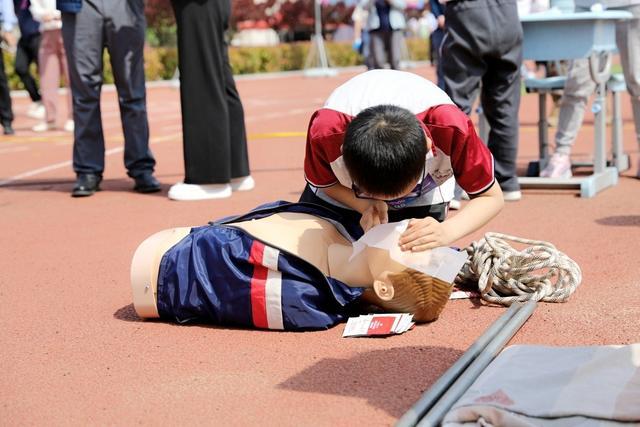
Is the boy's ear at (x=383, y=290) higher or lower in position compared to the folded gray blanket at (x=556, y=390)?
higher

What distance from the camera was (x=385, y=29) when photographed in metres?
13.5

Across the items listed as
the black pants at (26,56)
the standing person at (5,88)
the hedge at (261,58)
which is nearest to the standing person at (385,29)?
the standing person at (5,88)

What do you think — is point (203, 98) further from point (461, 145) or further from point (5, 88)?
point (5, 88)

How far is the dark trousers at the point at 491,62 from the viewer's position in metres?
6.43

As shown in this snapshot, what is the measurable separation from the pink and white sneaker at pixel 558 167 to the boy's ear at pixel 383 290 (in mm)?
4025

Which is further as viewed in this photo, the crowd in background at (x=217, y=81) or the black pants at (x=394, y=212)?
the crowd in background at (x=217, y=81)

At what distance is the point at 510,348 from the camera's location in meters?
3.44

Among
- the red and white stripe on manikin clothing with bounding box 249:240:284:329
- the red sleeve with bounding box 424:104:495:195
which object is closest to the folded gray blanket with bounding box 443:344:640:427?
the red sleeve with bounding box 424:104:495:195

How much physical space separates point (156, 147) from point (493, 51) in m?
5.44

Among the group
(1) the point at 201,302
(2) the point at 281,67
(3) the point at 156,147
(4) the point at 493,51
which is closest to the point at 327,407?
(1) the point at 201,302

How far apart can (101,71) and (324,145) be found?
4.06 meters

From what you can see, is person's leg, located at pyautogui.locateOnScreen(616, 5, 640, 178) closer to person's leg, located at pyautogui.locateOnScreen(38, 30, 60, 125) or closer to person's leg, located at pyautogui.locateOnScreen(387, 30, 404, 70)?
person's leg, located at pyautogui.locateOnScreen(387, 30, 404, 70)

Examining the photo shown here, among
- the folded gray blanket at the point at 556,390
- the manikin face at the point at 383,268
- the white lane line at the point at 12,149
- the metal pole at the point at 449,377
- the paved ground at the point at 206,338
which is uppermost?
the manikin face at the point at 383,268

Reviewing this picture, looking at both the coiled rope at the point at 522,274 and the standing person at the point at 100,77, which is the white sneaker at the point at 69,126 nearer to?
the standing person at the point at 100,77
